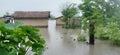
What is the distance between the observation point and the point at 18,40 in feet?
3.89

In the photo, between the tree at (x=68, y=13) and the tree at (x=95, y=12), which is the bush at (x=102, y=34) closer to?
the tree at (x=95, y=12)

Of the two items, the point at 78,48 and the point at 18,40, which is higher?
the point at 18,40

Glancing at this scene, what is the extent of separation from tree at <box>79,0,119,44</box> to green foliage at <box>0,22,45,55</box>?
1075 centimetres

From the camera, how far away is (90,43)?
43.0 feet

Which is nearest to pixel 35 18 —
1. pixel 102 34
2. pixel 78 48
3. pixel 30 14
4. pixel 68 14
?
pixel 30 14

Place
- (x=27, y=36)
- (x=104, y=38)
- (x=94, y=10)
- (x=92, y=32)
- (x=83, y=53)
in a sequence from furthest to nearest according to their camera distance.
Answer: (x=104, y=38)
(x=92, y=32)
(x=94, y=10)
(x=83, y=53)
(x=27, y=36)

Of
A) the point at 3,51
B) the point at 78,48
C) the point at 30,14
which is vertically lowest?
the point at 78,48

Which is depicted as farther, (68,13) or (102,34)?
(68,13)

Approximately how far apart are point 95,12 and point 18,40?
11.1 metres

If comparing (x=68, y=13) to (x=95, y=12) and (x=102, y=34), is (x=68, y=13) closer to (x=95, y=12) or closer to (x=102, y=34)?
(x=102, y=34)

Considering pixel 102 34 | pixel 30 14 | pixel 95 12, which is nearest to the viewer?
pixel 95 12

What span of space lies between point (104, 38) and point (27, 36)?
14376 millimetres

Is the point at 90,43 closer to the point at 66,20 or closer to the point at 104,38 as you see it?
the point at 104,38

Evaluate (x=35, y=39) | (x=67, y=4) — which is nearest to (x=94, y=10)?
(x=35, y=39)
